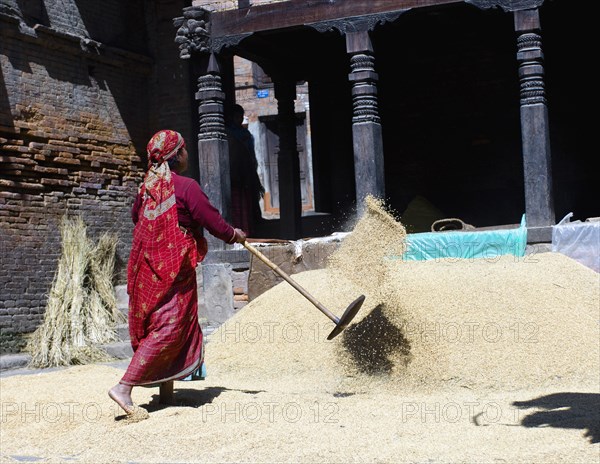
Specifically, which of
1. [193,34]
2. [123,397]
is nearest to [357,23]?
[193,34]

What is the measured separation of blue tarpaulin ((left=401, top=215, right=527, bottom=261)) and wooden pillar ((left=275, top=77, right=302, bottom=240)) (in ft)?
13.4

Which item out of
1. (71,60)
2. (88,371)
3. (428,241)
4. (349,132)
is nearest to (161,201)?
(88,371)

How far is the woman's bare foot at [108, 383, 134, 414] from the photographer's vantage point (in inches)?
184

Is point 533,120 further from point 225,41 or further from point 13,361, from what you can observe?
point 13,361

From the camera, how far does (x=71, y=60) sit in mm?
11047

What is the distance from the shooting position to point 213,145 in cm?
992

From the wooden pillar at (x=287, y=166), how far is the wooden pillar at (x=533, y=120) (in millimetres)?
4149

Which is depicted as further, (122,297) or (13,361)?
(122,297)

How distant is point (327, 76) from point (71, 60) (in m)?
3.84

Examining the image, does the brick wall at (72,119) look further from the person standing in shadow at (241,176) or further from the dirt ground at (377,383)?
the dirt ground at (377,383)

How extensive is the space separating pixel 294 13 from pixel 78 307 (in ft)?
13.1

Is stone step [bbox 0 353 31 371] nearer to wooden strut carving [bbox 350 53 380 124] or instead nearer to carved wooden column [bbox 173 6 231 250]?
carved wooden column [bbox 173 6 231 250]

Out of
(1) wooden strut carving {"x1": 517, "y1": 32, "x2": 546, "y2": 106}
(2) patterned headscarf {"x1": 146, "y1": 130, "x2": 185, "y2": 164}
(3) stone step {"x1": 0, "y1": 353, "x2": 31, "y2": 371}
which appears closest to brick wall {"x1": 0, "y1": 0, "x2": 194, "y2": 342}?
(3) stone step {"x1": 0, "y1": 353, "x2": 31, "y2": 371}

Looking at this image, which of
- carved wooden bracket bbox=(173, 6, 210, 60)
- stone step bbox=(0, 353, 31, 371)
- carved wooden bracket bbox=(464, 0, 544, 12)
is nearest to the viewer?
stone step bbox=(0, 353, 31, 371)
